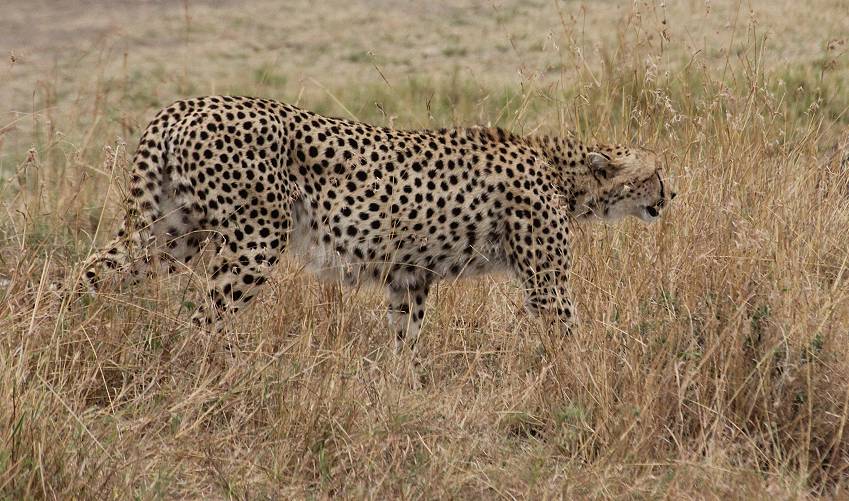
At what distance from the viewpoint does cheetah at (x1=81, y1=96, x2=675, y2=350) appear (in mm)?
4570

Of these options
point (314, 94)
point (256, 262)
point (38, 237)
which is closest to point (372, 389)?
point (256, 262)

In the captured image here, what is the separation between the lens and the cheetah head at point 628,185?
17.2 feet

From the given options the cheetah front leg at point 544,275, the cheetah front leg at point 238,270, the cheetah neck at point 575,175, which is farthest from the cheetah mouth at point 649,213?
the cheetah front leg at point 238,270

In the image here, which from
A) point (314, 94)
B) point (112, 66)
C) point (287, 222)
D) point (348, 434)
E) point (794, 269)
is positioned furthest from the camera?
point (112, 66)

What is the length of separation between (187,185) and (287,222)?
36cm

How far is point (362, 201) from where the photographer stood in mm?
4777

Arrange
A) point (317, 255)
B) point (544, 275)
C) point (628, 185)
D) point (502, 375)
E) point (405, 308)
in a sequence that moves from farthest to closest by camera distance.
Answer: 1. point (628, 185)
2. point (405, 308)
3. point (544, 275)
4. point (317, 255)
5. point (502, 375)

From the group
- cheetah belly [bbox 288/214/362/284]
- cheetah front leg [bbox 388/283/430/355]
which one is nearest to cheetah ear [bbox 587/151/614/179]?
cheetah front leg [bbox 388/283/430/355]

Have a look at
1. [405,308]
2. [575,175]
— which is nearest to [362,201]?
[405,308]

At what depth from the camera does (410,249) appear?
16.1ft

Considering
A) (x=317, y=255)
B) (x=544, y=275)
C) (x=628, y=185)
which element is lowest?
(x=544, y=275)

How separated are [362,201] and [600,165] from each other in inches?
39.7

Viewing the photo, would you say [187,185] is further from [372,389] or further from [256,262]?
[372,389]

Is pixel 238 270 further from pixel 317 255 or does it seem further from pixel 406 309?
pixel 406 309
